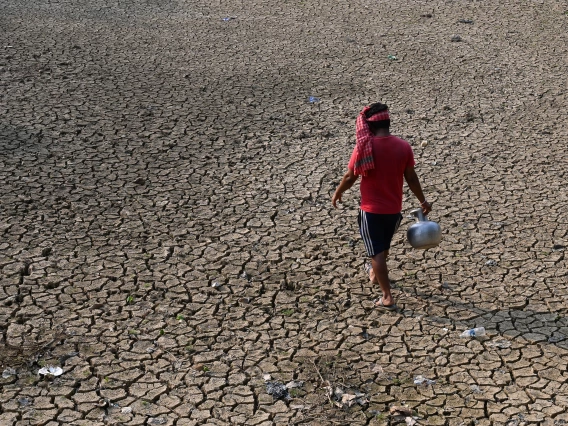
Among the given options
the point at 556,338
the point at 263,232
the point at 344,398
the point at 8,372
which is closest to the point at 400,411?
the point at 344,398

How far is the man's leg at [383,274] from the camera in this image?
5.14 m

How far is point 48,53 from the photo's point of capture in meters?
10.3

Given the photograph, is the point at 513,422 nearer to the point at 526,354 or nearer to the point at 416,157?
the point at 526,354

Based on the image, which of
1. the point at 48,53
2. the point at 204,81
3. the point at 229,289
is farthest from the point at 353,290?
the point at 48,53

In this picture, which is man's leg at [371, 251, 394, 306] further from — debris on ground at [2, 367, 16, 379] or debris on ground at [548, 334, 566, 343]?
debris on ground at [2, 367, 16, 379]

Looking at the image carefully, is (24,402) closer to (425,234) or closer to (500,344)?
(425,234)

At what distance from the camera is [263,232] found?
A: 20.4 ft

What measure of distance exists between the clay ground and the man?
1.28ft

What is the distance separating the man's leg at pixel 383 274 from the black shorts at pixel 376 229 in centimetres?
4

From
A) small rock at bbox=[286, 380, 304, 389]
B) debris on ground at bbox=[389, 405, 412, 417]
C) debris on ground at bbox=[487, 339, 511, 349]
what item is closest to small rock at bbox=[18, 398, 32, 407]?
small rock at bbox=[286, 380, 304, 389]

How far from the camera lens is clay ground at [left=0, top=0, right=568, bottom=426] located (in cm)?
446

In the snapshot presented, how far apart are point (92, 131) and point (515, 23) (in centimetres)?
730

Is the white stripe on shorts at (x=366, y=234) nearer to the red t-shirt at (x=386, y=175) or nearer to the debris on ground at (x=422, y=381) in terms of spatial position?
the red t-shirt at (x=386, y=175)

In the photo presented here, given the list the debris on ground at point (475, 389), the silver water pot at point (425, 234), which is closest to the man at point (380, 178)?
the silver water pot at point (425, 234)
